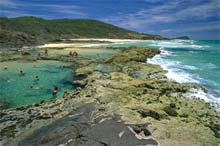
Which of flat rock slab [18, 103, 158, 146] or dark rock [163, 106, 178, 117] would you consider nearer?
flat rock slab [18, 103, 158, 146]

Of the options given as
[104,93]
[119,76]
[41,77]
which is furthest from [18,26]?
[104,93]

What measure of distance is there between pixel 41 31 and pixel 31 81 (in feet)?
346

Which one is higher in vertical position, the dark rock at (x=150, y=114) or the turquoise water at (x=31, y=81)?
the dark rock at (x=150, y=114)

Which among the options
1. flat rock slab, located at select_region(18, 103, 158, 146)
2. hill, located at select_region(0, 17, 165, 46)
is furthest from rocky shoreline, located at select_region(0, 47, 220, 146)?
hill, located at select_region(0, 17, 165, 46)

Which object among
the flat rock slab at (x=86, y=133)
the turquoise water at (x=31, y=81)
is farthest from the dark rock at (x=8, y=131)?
the turquoise water at (x=31, y=81)

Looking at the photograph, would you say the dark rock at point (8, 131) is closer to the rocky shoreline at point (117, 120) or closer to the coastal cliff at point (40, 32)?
the rocky shoreline at point (117, 120)

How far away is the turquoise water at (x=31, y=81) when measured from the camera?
25516mm

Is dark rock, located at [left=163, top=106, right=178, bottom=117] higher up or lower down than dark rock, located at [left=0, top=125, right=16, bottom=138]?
higher up

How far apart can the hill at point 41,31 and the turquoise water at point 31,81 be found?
4150 centimetres

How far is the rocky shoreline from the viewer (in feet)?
44.4

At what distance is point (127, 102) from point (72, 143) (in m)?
6.23

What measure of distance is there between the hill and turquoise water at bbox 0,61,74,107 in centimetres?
4150

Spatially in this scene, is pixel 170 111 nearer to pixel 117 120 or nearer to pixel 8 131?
pixel 117 120

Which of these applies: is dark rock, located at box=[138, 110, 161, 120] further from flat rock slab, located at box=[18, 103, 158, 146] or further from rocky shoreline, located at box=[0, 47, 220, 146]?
flat rock slab, located at box=[18, 103, 158, 146]
